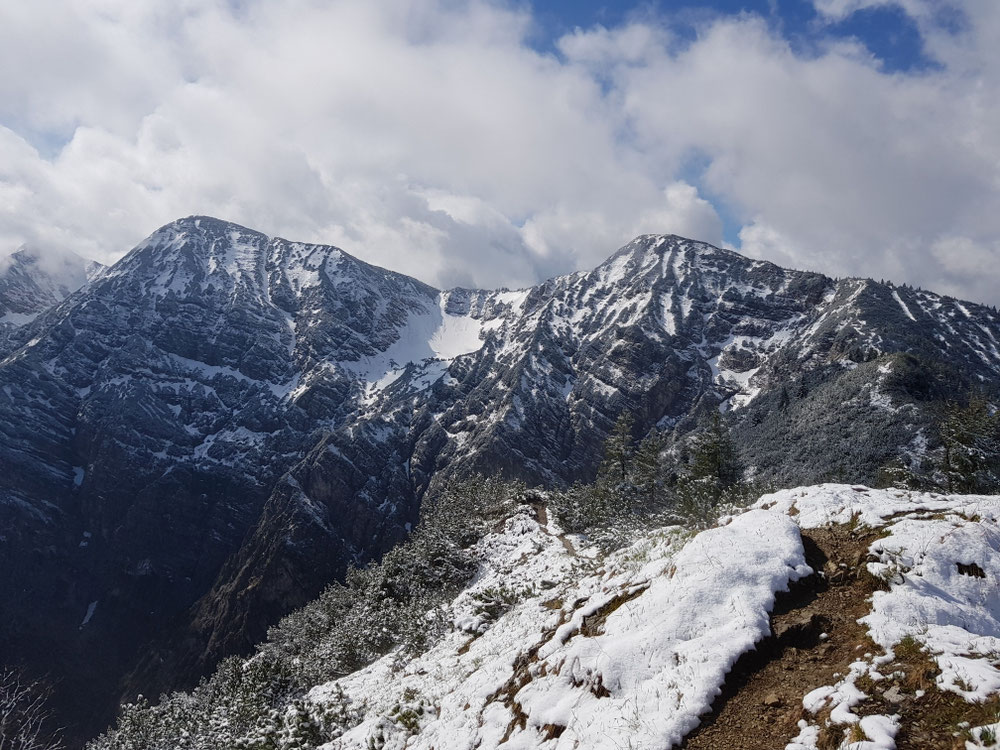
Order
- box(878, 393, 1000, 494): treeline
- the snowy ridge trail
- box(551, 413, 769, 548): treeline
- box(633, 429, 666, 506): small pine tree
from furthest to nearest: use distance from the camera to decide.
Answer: box(633, 429, 666, 506): small pine tree, box(878, 393, 1000, 494): treeline, box(551, 413, 769, 548): treeline, the snowy ridge trail

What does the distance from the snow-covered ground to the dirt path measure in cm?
24

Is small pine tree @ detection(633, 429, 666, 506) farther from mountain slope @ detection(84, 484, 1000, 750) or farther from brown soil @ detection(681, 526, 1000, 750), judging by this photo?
brown soil @ detection(681, 526, 1000, 750)

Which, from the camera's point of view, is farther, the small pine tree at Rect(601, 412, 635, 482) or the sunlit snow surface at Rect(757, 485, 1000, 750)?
the small pine tree at Rect(601, 412, 635, 482)

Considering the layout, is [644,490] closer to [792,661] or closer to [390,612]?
[390,612]

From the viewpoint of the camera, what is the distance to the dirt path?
8.23m

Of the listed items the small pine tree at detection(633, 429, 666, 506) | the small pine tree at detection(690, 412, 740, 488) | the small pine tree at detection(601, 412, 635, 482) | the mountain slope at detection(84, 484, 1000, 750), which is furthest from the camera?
the small pine tree at detection(601, 412, 635, 482)

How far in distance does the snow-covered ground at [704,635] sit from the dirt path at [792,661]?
24 cm

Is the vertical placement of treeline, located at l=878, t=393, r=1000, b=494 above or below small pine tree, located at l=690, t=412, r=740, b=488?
above

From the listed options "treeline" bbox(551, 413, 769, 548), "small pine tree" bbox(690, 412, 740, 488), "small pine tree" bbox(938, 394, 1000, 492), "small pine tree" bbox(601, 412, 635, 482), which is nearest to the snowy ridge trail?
"treeline" bbox(551, 413, 769, 548)

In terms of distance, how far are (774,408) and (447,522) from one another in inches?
5974

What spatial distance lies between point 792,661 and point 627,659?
2804mm

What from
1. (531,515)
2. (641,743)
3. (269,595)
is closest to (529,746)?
(641,743)

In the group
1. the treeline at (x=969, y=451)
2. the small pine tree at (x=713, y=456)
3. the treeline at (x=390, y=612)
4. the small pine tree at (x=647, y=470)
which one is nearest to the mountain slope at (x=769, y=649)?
the treeline at (x=390, y=612)

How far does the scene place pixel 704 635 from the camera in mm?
10109
